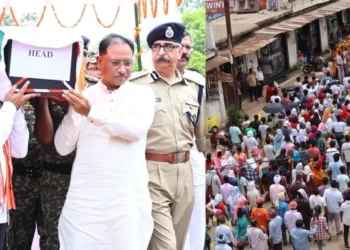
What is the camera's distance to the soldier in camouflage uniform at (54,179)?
10.8 ft

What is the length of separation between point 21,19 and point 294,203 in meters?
7.01

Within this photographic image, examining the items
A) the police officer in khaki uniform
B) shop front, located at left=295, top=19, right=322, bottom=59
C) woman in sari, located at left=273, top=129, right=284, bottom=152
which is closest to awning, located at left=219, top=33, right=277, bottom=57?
shop front, located at left=295, top=19, right=322, bottom=59

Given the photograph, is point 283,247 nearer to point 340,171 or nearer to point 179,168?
point 340,171

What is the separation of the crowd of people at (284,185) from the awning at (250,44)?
192 inches

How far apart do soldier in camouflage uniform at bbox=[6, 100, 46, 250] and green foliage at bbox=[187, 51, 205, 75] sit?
1.32 m

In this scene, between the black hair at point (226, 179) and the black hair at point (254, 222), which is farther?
the black hair at point (226, 179)

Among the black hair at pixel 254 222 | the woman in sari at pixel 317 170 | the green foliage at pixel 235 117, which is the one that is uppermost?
the black hair at pixel 254 222

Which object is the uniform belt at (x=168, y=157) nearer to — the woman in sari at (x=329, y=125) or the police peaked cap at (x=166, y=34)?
the police peaked cap at (x=166, y=34)

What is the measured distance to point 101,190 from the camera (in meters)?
2.99

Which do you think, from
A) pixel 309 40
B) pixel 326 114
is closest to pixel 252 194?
pixel 326 114

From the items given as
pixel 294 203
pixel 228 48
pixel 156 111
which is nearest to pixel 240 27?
pixel 228 48

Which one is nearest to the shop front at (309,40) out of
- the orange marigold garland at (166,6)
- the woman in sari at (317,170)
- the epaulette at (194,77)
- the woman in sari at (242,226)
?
the woman in sari at (317,170)

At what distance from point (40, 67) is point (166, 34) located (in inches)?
32.6

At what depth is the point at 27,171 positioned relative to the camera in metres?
3.42
